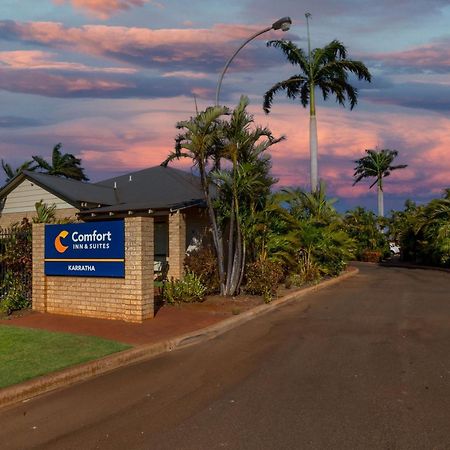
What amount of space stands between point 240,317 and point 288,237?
621 cm

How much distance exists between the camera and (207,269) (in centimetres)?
1514

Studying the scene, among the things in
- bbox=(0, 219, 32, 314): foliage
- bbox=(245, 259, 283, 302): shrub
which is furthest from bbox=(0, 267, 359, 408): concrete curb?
bbox=(0, 219, 32, 314): foliage

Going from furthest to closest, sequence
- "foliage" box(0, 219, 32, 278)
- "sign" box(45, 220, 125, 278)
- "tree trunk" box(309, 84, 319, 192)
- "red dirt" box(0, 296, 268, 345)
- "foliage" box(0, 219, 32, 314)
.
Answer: "tree trunk" box(309, 84, 319, 192)
"foliage" box(0, 219, 32, 278)
"foliage" box(0, 219, 32, 314)
"sign" box(45, 220, 125, 278)
"red dirt" box(0, 296, 268, 345)

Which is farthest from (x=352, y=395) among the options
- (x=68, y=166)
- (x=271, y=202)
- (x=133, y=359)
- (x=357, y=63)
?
(x=68, y=166)

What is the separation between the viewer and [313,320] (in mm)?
11656

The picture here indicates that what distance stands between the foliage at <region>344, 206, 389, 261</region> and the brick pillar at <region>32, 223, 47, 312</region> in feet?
102

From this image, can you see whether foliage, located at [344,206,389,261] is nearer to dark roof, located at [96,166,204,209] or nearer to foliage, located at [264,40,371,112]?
foliage, located at [264,40,371,112]

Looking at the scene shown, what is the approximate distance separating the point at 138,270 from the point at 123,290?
63cm

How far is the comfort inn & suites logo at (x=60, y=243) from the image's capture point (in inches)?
470

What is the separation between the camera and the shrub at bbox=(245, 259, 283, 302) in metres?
14.6

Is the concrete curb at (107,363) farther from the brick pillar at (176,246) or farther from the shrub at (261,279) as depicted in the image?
the brick pillar at (176,246)

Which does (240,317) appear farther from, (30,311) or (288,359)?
(30,311)

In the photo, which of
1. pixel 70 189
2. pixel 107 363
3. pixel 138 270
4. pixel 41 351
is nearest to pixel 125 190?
pixel 70 189

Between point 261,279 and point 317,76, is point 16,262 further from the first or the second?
point 317,76
